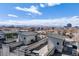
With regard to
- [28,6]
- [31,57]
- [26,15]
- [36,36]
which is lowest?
[31,57]

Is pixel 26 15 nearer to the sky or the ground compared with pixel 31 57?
nearer to the sky

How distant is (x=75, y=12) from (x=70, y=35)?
283mm

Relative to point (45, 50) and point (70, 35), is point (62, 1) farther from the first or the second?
point (45, 50)

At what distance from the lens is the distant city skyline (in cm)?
172

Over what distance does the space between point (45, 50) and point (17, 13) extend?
564 millimetres

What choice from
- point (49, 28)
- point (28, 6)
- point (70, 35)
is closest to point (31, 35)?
point (49, 28)

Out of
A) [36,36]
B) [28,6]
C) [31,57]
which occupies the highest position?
[28,6]

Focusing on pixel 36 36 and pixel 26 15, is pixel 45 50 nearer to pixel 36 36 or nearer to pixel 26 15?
pixel 36 36

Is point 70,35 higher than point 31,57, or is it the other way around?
point 70,35

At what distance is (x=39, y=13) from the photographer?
1.73 m

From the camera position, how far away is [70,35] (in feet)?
5.66

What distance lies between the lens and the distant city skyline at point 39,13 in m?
1.72

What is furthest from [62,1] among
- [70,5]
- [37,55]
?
[37,55]

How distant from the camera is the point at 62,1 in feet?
5.62
